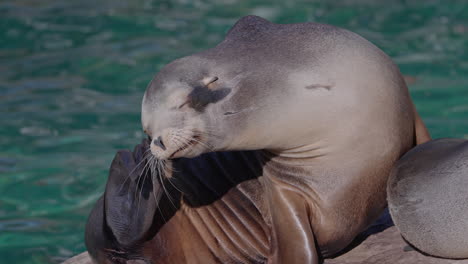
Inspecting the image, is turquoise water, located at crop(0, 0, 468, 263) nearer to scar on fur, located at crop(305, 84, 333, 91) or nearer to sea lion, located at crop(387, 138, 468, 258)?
scar on fur, located at crop(305, 84, 333, 91)

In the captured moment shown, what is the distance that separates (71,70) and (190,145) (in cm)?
659

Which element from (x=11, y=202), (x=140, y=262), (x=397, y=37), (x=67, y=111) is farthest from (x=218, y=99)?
(x=397, y=37)

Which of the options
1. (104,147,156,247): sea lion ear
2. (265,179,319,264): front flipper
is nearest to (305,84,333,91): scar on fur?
(265,179,319,264): front flipper

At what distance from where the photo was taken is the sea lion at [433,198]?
3883 mm

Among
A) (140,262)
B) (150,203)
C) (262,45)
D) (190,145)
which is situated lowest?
(140,262)

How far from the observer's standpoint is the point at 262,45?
13.6ft

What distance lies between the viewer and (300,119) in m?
4.01

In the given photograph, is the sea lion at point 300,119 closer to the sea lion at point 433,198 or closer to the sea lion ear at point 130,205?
the sea lion at point 433,198

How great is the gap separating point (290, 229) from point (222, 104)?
77cm

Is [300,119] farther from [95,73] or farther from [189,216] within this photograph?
[95,73]

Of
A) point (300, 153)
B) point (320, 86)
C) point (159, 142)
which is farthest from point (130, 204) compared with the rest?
point (320, 86)

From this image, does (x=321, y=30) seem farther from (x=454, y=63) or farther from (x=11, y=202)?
(x=454, y=63)

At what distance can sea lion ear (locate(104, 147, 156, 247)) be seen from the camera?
4426 mm

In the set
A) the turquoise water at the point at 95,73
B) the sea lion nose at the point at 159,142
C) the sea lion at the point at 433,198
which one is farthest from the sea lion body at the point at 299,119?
the turquoise water at the point at 95,73
